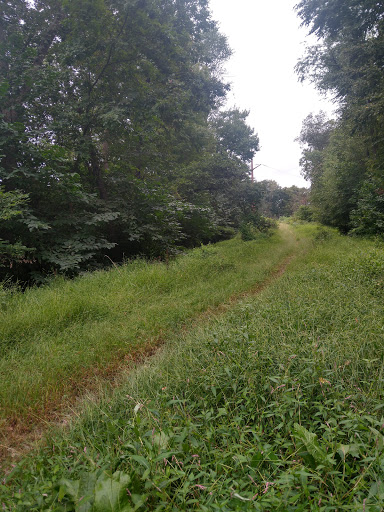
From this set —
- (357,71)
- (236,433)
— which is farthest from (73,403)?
(357,71)

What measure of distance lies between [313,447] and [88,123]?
9377mm

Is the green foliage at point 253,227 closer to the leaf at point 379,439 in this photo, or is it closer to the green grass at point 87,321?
the green grass at point 87,321

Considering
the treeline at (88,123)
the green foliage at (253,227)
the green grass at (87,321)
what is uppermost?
the treeline at (88,123)

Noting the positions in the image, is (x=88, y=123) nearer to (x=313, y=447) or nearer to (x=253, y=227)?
(x=313, y=447)

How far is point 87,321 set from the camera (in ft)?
13.6

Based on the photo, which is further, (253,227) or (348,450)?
(253,227)

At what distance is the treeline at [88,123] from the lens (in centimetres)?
649

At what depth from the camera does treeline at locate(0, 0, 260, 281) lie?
21.3 ft

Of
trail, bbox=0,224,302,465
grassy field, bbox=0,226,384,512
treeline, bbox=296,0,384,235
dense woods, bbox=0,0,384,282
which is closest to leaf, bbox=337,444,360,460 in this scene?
grassy field, bbox=0,226,384,512

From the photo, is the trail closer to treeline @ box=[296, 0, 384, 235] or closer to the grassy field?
the grassy field

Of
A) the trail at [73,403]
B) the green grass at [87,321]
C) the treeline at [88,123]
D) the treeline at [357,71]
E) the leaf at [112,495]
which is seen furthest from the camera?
the treeline at [357,71]

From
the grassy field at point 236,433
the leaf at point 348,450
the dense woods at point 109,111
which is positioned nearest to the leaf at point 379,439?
the grassy field at point 236,433

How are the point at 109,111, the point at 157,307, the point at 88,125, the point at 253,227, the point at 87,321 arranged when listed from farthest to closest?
the point at 253,227, the point at 88,125, the point at 109,111, the point at 157,307, the point at 87,321

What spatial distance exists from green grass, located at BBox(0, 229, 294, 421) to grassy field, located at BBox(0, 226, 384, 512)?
0.66 metres
